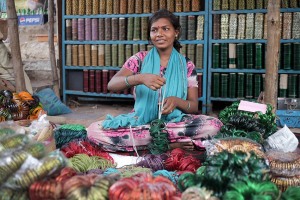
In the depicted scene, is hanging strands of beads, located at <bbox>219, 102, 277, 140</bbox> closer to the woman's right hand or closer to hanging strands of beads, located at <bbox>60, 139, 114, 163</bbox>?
the woman's right hand

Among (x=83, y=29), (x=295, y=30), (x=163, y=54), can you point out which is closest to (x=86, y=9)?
(x=83, y=29)

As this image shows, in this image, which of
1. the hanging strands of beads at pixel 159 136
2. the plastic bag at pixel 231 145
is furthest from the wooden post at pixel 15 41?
the plastic bag at pixel 231 145

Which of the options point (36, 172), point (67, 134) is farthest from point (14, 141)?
point (67, 134)

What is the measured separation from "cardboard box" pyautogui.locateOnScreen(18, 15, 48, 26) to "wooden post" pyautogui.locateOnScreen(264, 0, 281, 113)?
5.28 m

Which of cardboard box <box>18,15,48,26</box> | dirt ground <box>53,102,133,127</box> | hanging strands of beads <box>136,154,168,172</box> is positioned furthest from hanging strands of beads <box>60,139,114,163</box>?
cardboard box <box>18,15,48,26</box>

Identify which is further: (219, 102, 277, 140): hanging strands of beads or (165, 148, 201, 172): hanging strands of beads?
(219, 102, 277, 140): hanging strands of beads

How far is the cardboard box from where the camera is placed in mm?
7809

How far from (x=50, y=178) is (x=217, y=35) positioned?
4.93 m

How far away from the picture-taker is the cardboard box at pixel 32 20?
7.81 m

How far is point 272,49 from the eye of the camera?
356 centimetres

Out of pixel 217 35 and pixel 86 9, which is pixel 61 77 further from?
pixel 217 35

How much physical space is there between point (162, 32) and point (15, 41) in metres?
2.36

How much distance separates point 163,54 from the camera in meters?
3.26

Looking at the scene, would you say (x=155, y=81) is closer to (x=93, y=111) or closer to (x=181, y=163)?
(x=181, y=163)
